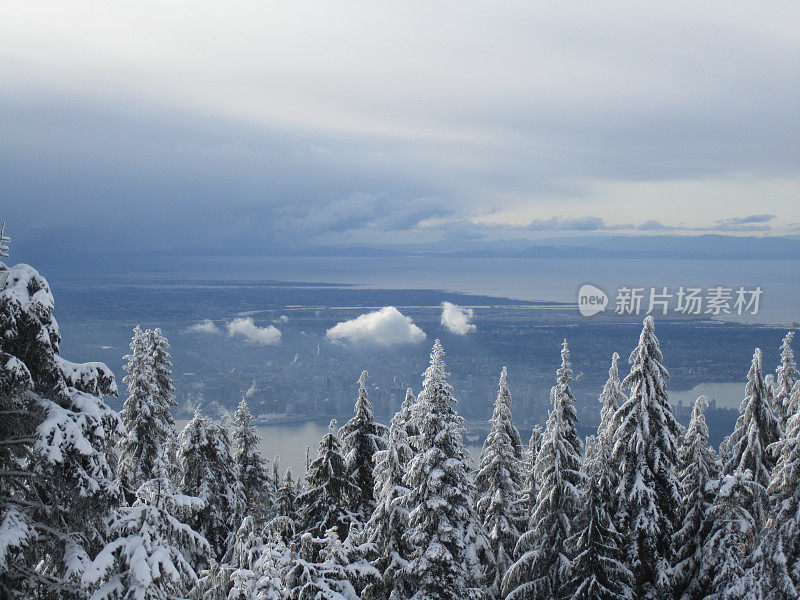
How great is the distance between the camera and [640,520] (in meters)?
22.0

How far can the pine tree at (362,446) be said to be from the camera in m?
24.1

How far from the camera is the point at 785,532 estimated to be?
2017 cm

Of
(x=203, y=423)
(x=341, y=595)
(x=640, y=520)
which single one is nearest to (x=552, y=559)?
(x=640, y=520)

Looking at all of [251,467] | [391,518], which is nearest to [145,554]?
[391,518]

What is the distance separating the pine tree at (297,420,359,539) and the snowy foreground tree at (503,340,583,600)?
6.57 m

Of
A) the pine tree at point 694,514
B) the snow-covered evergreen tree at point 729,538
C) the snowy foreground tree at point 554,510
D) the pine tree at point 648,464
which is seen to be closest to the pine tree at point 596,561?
the snowy foreground tree at point 554,510

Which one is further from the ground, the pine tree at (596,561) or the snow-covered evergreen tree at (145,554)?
the snow-covered evergreen tree at (145,554)

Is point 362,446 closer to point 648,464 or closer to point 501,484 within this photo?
point 501,484

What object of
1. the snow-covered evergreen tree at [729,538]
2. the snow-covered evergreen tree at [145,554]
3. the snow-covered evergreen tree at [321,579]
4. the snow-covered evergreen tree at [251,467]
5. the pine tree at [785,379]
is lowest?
the snow-covered evergreen tree at [251,467]

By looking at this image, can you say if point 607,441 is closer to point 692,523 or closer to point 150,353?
point 692,523

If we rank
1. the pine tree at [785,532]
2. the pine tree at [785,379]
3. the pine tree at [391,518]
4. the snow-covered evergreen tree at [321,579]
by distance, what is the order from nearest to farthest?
the snow-covered evergreen tree at [321,579] < the pine tree at [785,532] < the pine tree at [391,518] < the pine tree at [785,379]

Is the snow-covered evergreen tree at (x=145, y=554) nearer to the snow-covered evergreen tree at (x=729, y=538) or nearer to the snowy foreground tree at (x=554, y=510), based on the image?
the snowy foreground tree at (x=554, y=510)

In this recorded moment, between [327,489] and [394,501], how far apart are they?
164 inches

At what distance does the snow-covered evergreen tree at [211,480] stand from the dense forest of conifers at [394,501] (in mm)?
108
